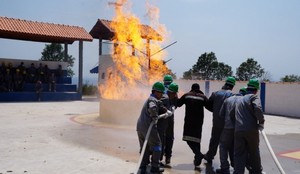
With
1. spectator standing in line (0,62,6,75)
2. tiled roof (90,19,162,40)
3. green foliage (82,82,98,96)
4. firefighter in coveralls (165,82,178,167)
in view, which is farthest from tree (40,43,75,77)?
firefighter in coveralls (165,82,178,167)

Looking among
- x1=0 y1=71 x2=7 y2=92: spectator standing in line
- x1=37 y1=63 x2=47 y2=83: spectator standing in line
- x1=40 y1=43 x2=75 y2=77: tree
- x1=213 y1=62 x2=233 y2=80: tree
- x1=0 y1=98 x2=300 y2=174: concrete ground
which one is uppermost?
x1=40 y1=43 x2=75 y2=77: tree

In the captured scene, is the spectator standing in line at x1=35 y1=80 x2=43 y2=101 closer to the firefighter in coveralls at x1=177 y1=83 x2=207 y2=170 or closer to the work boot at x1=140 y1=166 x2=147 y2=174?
the firefighter in coveralls at x1=177 y1=83 x2=207 y2=170

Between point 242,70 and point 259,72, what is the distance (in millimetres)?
1501

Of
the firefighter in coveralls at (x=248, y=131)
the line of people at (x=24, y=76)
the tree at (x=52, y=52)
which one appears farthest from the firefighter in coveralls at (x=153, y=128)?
the tree at (x=52, y=52)

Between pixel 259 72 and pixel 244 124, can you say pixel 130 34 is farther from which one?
pixel 259 72

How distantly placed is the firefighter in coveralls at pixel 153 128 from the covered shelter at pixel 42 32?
63.2 feet

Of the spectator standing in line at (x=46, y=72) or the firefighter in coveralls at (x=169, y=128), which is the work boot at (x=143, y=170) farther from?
the spectator standing in line at (x=46, y=72)

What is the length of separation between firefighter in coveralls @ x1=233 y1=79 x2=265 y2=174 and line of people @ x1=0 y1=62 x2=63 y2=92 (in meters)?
20.4

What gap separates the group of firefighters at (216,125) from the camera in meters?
6.45

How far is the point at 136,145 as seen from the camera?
9570 millimetres

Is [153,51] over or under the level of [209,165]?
over

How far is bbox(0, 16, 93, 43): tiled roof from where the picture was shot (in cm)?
2416

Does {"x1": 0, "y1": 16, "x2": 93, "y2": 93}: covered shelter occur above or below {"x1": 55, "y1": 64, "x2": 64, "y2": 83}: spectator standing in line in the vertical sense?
above

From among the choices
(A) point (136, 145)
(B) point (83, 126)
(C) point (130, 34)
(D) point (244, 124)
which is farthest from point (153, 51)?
(D) point (244, 124)
